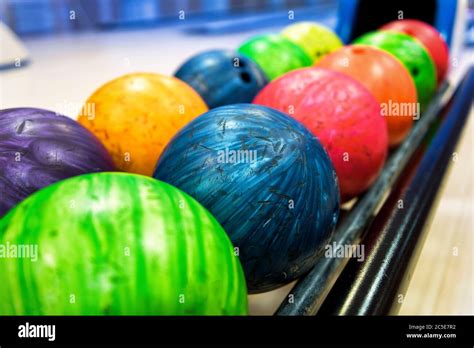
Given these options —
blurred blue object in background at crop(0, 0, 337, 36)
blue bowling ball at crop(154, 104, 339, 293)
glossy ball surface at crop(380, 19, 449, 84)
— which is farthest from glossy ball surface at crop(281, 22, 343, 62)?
blurred blue object in background at crop(0, 0, 337, 36)

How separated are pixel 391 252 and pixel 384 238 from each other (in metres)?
0.06

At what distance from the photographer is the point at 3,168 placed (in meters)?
0.99

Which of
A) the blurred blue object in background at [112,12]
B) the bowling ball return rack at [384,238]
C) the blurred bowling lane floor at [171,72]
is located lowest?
the blurred bowling lane floor at [171,72]

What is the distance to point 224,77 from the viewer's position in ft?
5.67

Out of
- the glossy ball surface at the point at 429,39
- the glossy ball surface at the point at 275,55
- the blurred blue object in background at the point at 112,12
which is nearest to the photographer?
the glossy ball surface at the point at 275,55

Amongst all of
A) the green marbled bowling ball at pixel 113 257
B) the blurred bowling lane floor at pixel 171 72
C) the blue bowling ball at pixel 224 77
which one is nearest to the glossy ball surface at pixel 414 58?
the blurred bowling lane floor at pixel 171 72

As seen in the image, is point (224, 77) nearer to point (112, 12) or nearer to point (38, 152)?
point (38, 152)

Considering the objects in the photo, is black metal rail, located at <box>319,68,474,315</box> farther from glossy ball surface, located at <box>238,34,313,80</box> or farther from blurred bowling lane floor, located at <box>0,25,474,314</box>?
glossy ball surface, located at <box>238,34,313,80</box>

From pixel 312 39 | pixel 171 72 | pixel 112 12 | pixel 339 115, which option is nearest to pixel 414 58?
pixel 312 39

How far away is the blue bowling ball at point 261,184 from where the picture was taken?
0.98 m

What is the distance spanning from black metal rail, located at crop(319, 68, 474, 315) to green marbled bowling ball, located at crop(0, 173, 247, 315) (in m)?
0.28

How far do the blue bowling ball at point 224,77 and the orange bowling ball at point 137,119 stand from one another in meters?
0.28

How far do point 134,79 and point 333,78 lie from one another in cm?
48

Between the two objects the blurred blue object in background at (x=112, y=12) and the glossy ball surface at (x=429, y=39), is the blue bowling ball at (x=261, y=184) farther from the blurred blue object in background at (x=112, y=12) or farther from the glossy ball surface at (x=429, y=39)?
the blurred blue object in background at (x=112, y=12)
